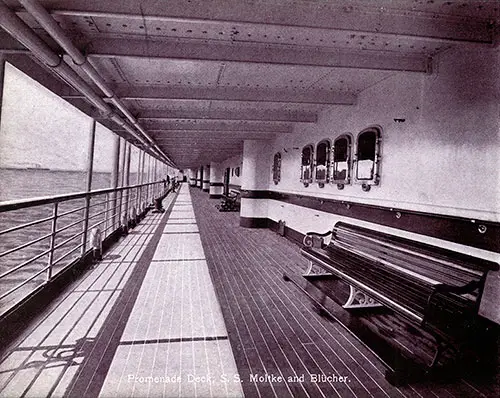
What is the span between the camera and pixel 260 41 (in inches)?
102

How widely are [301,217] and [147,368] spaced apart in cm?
441

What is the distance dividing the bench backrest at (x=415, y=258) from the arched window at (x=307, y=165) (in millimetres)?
1865

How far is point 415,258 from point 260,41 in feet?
7.13

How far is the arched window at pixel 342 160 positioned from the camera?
421 cm

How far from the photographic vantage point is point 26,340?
7.20ft

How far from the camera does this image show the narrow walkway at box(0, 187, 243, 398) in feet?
5.86

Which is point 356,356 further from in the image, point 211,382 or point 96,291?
point 96,291

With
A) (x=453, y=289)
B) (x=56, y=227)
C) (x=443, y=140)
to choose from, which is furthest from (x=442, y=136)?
(x=56, y=227)

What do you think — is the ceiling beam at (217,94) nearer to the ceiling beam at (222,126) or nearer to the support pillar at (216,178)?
the ceiling beam at (222,126)

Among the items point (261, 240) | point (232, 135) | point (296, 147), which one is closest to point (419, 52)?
point (296, 147)

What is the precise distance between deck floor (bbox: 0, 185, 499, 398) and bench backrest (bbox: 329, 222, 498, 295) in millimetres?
686

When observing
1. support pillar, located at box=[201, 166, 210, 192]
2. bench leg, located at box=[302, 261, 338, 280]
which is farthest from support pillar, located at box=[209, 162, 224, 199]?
bench leg, located at box=[302, 261, 338, 280]

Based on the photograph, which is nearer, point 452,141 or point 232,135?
point 452,141

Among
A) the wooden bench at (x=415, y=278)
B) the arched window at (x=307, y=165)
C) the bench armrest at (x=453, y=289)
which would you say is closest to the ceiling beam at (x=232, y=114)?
the arched window at (x=307, y=165)
